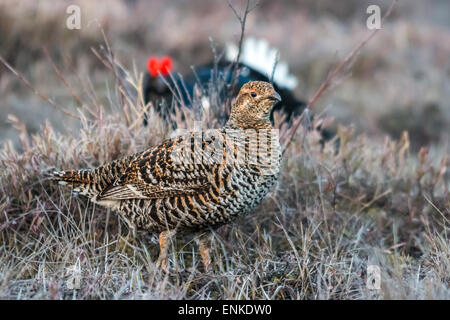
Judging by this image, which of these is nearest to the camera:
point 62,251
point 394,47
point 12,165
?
point 62,251

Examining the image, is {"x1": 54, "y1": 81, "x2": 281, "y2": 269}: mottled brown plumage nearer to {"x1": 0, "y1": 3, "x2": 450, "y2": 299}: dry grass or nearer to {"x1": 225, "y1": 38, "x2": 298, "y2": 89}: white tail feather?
{"x1": 0, "y1": 3, "x2": 450, "y2": 299}: dry grass

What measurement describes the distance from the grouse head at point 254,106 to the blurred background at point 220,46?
2.43 meters

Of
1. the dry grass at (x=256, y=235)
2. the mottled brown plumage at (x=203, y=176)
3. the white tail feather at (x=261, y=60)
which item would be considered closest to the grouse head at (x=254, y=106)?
the mottled brown plumage at (x=203, y=176)

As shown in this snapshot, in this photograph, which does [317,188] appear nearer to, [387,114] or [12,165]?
[12,165]

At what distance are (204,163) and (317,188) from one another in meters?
1.28

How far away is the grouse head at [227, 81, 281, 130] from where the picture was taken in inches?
115

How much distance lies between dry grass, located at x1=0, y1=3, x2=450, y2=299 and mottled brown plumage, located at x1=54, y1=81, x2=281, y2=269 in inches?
8.7

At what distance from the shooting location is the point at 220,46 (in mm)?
8656

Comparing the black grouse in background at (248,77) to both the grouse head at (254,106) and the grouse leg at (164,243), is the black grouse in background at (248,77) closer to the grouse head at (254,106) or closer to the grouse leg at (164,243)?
the grouse head at (254,106)

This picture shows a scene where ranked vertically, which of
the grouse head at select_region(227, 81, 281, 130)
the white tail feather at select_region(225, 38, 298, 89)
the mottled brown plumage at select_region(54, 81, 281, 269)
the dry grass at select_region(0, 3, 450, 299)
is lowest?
the dry grass at select_region(0, 3, 450, 299)

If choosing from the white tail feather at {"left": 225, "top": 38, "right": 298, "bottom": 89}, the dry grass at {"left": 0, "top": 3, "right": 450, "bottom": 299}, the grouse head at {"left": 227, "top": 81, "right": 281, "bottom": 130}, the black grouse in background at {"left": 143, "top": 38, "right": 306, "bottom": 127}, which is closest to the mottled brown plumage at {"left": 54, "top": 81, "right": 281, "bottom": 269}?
the grouse head at {"left": 227, "top": 81, "right": 281, "bottom": 130}

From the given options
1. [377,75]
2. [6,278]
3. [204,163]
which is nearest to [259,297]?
[204,163]

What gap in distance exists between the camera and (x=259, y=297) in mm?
2820

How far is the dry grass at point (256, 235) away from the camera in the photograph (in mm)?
2744
